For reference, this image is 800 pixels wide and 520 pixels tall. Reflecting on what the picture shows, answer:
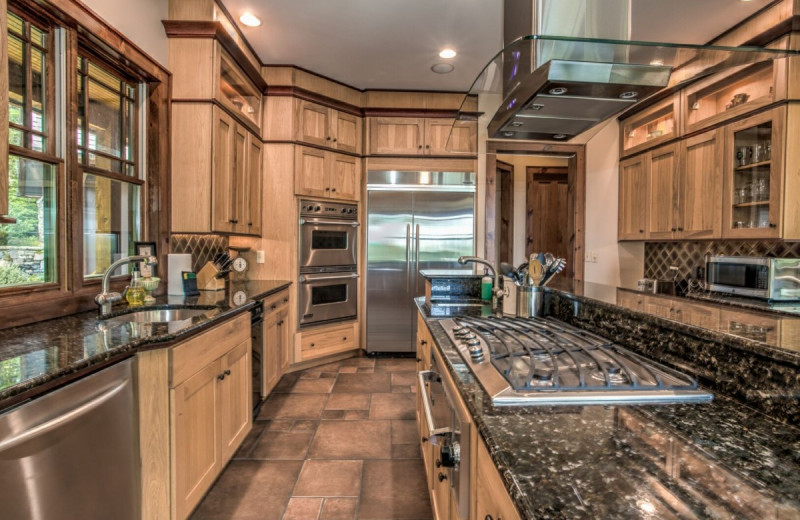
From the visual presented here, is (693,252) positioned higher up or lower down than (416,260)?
higher up

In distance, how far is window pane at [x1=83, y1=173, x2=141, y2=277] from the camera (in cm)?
217

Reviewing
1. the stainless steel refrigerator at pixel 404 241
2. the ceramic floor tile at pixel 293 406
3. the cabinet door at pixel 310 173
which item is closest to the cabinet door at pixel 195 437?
the ceramic floor tile at pixel 293 406

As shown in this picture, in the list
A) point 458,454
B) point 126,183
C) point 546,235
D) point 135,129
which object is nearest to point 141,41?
point 135,129

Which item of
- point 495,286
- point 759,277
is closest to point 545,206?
point 759,277

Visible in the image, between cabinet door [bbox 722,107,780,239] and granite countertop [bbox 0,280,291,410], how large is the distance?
3.38 m

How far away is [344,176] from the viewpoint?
4.26 metres

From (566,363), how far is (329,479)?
1586 millimetres

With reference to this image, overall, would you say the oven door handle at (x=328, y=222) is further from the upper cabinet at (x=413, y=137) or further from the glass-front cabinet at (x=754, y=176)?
the glass-front cabinet at (x=754, y=176)

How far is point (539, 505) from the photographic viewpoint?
1.71 feet

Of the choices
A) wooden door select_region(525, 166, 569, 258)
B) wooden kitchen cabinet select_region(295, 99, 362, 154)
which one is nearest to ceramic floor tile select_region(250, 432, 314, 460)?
wooden kitchen cabinet select_region(295, 99, 362, 154)

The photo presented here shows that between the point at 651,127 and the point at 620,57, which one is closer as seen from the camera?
the point at 620,57

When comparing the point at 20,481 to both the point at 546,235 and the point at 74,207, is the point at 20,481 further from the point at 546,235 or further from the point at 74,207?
the point at 546,235

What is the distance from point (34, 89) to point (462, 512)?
7.86 feet

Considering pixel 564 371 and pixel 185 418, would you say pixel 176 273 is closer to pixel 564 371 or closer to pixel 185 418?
pixel 185 418
